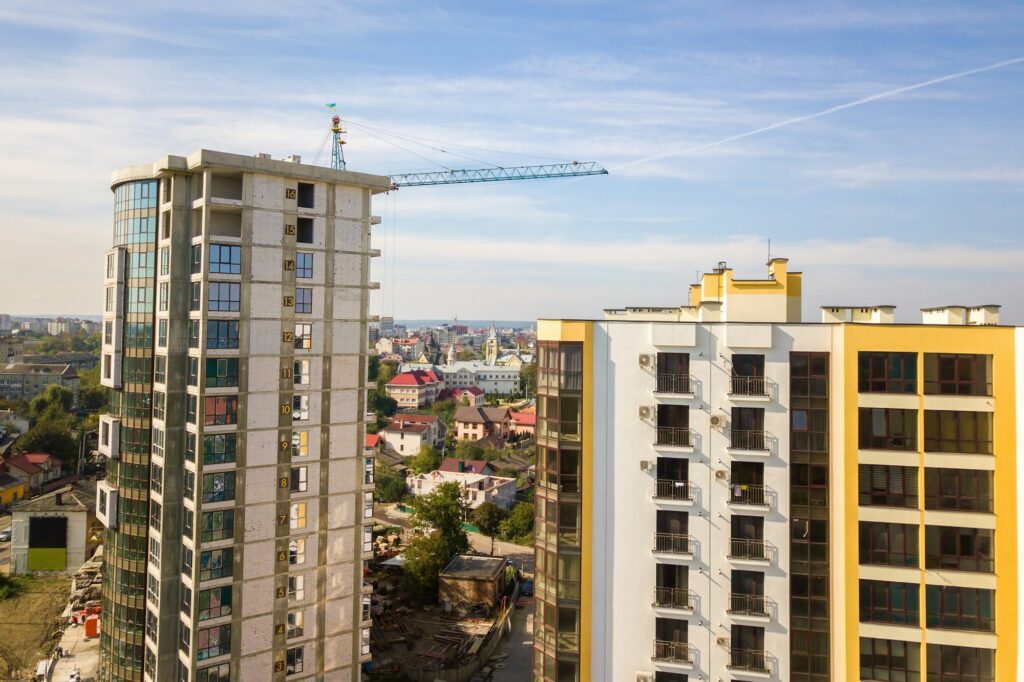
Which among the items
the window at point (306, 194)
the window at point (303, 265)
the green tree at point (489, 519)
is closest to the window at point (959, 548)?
the window at point (303, 265)

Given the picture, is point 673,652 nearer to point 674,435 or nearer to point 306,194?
point 674,435

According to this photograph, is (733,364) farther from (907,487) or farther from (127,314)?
(127,314)

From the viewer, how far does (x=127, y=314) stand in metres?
28.0

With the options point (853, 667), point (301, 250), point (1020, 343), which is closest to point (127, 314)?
point (301, 250)

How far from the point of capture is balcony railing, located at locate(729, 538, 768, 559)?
64.3 feet

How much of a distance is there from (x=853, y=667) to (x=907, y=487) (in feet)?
17.7

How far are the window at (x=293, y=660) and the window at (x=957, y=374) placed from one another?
1011 inches

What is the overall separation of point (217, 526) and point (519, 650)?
23921 millimetres

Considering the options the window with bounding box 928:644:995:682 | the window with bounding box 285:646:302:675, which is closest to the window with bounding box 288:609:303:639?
the window with bounding box 285:646:302:675

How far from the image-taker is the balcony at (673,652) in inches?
776

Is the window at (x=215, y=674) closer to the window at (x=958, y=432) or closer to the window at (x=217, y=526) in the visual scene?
the window at (x=217, y=526)

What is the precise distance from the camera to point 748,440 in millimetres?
19984

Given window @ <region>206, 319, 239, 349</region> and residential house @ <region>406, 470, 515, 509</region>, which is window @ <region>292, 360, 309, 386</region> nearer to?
window @ <region>206, 319, 239, 349</region>

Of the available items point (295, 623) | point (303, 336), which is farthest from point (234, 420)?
point (295, 623)
